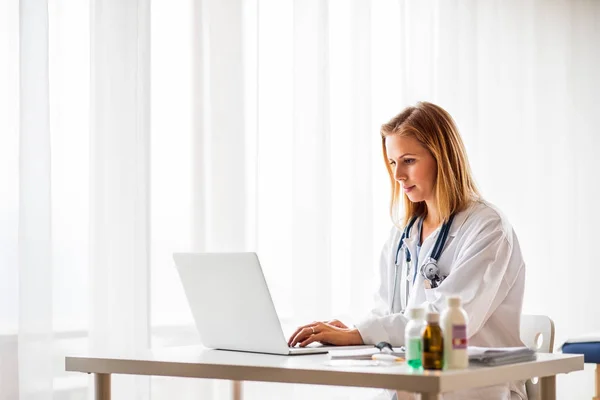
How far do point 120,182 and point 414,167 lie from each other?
88 cm

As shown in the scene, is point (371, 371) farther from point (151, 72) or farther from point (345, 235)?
point (345, 235)

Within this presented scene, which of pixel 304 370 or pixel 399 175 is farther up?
pixel 399 175

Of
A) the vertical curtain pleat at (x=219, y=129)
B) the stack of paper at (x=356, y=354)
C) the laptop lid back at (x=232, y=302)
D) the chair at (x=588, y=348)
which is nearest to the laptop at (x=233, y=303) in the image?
the laptop lid back at (x=232, y=302)

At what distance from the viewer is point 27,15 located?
2.45 meters

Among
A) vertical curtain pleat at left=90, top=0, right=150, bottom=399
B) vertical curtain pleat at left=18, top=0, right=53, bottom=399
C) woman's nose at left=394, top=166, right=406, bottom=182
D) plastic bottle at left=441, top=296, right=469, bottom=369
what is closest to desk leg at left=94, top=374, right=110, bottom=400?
vertical curtain pleat at left=18, top=0, right=53, bottom=399

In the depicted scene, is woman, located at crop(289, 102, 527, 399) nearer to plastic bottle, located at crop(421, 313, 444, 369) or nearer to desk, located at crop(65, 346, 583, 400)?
desk, located at crop(65, 346, 583, 400)

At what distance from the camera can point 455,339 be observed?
5.21 ft

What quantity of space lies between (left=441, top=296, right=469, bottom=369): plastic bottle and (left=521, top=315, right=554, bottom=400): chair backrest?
688 mm

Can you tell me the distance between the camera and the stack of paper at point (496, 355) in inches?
65.4

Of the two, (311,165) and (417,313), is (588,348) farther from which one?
(417,313)

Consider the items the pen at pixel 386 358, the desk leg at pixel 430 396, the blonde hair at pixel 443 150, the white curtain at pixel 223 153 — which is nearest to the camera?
the desk leg at pixel 430 396

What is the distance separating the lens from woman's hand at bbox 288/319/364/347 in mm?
2045

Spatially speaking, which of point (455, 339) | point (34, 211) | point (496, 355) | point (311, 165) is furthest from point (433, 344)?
point (311, 165)

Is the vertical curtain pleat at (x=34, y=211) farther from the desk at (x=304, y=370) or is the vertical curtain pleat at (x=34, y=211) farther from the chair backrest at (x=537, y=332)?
the chair backrest at (x=537, y=332)
